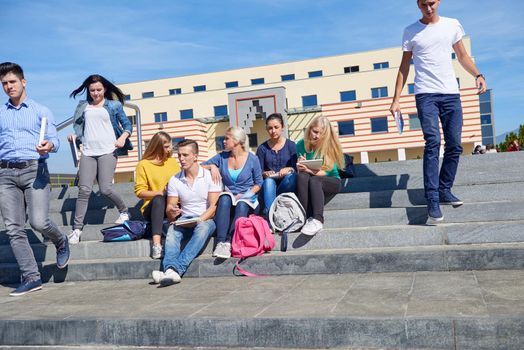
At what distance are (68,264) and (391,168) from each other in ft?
14.2

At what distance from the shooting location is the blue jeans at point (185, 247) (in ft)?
17.8

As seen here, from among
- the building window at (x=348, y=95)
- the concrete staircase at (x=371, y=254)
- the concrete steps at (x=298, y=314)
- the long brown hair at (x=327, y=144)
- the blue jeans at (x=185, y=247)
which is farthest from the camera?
the building window at (x=348, y=95)

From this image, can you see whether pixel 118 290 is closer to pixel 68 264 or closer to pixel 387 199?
pixel 68 264

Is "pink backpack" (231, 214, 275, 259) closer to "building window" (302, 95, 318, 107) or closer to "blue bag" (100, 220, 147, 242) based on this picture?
"blue bag" (100, 220, 147, 242)

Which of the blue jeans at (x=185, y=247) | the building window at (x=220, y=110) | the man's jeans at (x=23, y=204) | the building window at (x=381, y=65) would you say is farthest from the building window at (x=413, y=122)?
the man's jeans at (x=23, y=204)

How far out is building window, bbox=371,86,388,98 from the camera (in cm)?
4481

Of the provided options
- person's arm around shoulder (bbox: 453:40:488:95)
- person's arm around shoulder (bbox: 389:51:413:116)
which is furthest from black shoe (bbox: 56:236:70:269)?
person's arm around shoulder (bbox: 453:40:488:95)

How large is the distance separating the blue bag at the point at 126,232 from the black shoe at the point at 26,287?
0.98 meters

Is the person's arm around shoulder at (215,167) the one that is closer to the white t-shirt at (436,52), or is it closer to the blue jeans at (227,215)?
the blue jeans at (227,215)

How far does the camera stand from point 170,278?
5.14 m

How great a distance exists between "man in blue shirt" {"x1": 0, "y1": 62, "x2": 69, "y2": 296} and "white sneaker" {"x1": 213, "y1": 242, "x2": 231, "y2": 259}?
1.71 metres

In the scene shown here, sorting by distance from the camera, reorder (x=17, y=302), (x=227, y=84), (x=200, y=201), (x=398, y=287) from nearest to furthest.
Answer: (x=398, y=287) → (x=17, y=302) → (x=200, y=201) → (x=227, y=84)

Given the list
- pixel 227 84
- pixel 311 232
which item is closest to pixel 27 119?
pixel 311 232

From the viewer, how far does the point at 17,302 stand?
493 centimetres
